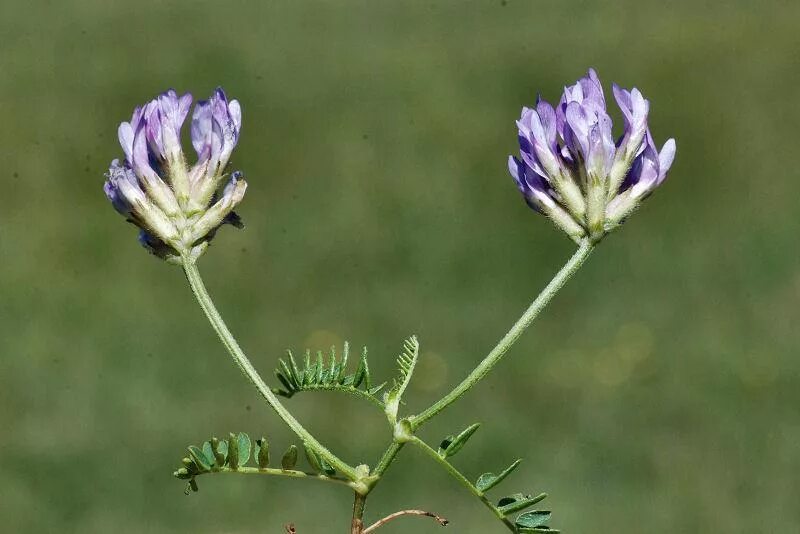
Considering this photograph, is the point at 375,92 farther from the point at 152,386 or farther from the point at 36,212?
the point at 152,386

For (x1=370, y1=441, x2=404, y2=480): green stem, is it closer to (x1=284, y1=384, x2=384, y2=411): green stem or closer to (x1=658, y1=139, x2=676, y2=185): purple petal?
(x1=284, y1=384, x2=384, y2=411): green stem

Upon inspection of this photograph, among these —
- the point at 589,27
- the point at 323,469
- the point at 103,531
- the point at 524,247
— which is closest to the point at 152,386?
the point at 103,531

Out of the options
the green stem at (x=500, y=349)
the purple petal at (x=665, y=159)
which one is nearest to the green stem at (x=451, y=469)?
the green stem at (x=500, y=349)

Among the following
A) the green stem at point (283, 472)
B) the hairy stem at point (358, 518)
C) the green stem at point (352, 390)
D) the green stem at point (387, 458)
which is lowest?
the hairy stem at point (358, 518)

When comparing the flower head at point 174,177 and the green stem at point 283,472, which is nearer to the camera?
the green stem at point 283,472

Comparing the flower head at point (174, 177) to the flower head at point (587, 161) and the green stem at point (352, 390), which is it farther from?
the flower head at point (587, 161)
